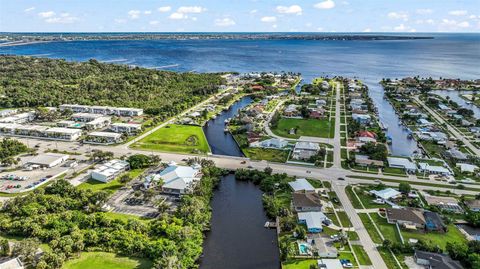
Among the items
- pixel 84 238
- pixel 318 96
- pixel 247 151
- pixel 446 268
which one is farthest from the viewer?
pixel 318 96

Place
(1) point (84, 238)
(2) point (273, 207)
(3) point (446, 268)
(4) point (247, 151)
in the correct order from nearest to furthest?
(3) point (446, 268)
(1) point (84, 238)
(2) point (273, 207)
(4) point (247, 151)

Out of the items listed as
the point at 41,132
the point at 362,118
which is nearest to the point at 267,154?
the point at 362,118

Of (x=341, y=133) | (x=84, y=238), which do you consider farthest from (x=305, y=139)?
(x=84, y=238)

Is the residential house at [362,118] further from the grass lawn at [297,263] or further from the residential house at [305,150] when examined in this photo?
the grass lawn at [297,263]

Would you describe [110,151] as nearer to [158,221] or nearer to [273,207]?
[158,221]

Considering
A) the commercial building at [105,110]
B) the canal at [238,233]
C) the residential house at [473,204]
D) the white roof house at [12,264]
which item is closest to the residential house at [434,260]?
the residential house at [473,204]

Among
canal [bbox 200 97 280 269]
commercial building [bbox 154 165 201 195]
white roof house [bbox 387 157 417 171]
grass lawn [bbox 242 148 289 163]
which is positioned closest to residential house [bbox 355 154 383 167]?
white roof house [bbox 387 157 417 171]
